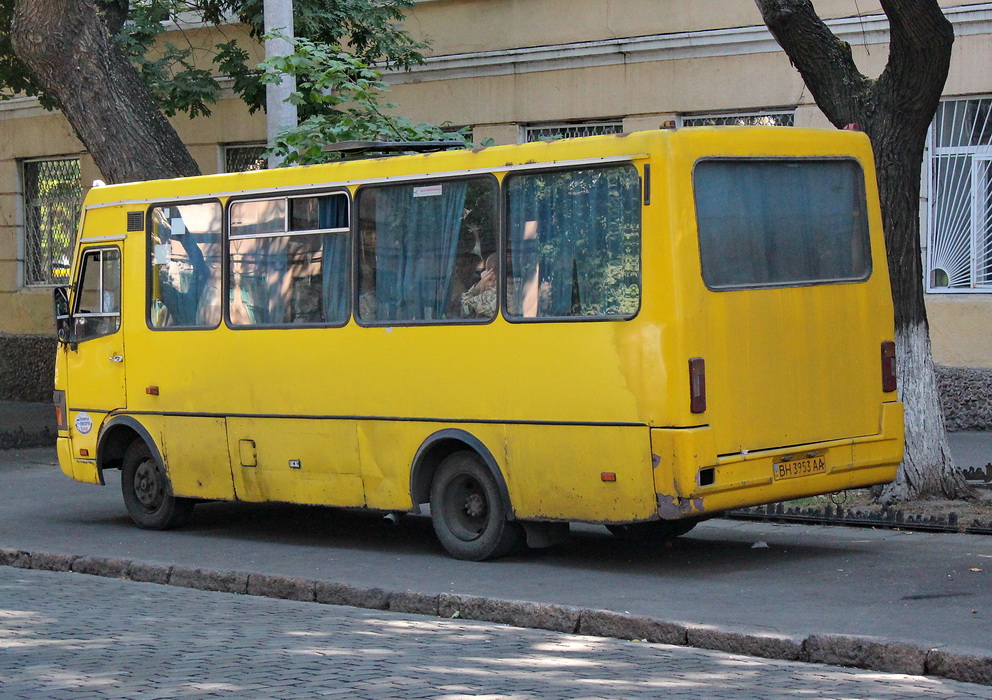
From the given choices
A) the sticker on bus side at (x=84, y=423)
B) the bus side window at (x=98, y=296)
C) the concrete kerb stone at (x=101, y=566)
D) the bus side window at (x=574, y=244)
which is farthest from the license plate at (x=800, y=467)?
the sticker on bus side at (x=84, y=423)

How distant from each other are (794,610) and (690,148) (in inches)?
108

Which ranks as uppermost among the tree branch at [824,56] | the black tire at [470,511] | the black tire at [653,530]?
the tree branch at [824,56]

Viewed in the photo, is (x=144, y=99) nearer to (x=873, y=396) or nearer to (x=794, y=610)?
(x=873, y=396)

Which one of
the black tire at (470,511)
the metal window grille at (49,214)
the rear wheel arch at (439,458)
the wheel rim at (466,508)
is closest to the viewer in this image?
the rear wheel arch at (439,458)

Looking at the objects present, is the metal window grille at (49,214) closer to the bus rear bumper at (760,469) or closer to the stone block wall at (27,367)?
the stone block wall at (27,367)

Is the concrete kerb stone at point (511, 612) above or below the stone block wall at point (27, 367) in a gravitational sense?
below

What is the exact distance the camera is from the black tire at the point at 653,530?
10.2 m

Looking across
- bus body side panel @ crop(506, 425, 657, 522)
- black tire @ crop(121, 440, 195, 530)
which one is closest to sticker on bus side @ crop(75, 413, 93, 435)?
black tire @ crop(121, 440, 195, 530)

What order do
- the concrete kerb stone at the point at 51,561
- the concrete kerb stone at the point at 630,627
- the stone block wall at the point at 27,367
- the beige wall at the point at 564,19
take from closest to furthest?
the concrete kerb stone at the point at 630,627 → the concrete kerb stone at the point at 51,561 → the beige wall at the point at 564,19 → the stone block wall at the point at 27,367

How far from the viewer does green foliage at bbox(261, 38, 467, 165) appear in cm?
1291

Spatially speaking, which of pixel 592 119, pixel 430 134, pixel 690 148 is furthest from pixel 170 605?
pixel 592 119

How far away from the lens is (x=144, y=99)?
1527cm

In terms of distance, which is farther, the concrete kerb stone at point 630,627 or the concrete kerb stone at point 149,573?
the concrete kerb stone at point 149,573

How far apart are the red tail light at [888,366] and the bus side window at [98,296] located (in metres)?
5.95
